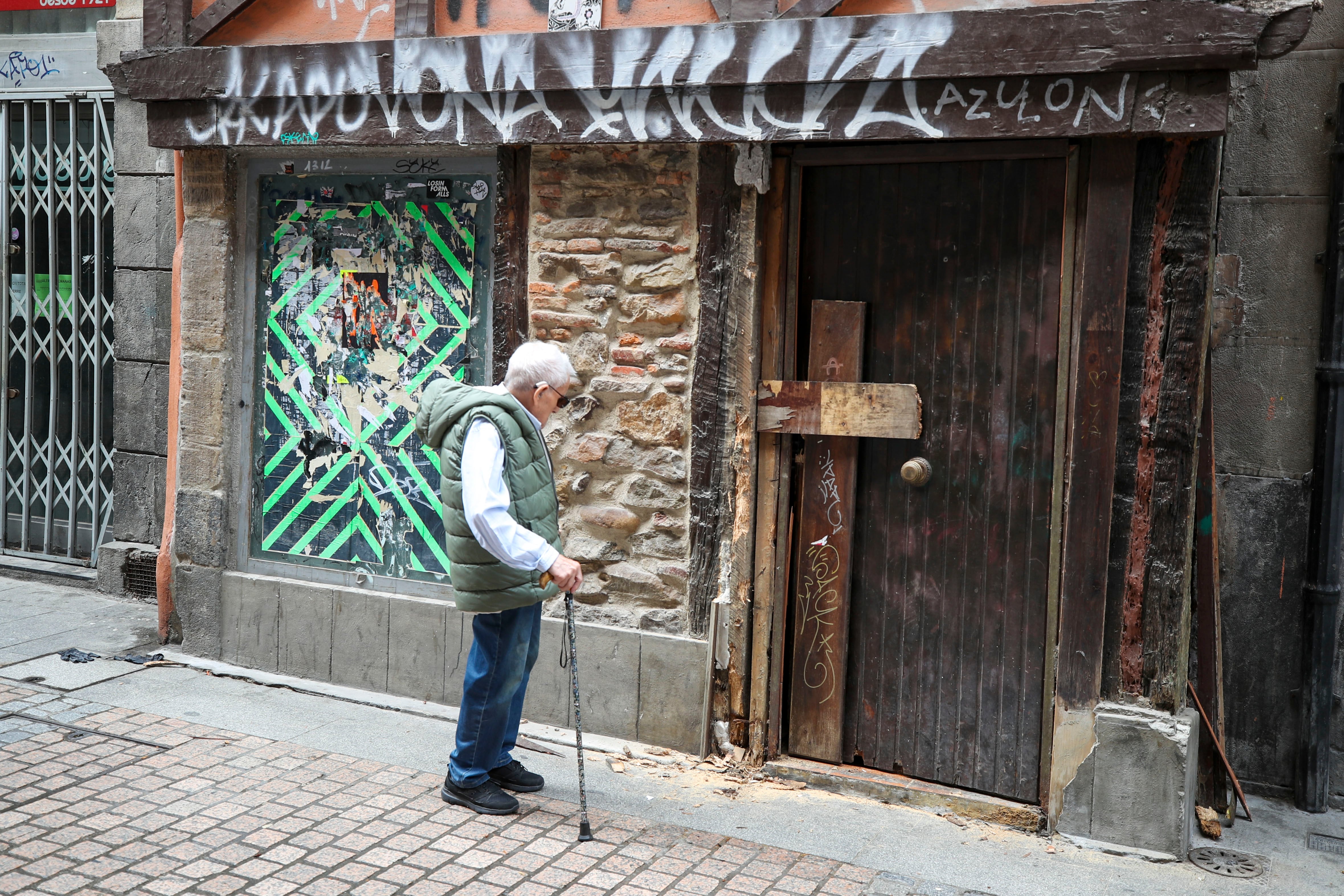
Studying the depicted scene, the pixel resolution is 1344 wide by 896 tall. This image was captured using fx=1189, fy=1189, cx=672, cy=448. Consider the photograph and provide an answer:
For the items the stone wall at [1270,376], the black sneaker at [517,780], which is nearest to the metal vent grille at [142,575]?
the black sneaker at [517,780]

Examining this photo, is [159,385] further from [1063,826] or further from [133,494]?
[1063,826]

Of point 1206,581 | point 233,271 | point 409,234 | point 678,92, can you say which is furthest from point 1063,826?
point 233,271

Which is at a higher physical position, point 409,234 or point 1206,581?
point 409,234

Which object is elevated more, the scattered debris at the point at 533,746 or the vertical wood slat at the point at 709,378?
the vertical wood slat at the point at 709,378

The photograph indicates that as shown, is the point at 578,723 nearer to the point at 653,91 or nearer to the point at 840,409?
the point at 840,409

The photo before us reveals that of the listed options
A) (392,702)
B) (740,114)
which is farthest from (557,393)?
(392,702)

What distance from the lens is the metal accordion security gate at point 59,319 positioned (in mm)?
7539

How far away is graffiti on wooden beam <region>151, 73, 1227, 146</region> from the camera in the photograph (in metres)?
4.04

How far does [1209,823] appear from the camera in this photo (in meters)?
4.53

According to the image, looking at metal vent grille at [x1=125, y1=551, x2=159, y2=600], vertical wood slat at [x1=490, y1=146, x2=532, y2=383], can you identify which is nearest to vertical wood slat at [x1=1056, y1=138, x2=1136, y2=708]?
vertical wood slat at [x1=490, y1=146, x2=532, y2=383]

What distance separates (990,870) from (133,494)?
5609mm

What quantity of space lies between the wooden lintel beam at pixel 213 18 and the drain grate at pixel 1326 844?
588 cm

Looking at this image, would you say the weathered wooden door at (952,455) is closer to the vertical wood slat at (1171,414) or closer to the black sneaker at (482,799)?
the vertical wood slat at (1171,414)

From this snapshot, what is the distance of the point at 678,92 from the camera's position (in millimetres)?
4797
